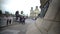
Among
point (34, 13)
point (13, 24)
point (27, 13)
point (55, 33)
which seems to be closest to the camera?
point (55, 33)

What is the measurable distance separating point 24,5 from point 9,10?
0.15 metres

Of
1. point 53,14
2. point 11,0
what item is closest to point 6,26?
point 11,0

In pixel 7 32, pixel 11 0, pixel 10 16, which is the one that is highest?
pixel 11 0

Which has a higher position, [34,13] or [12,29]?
[34,13]

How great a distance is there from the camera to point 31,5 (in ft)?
2.81

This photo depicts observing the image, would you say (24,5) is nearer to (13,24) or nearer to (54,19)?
(13,24)

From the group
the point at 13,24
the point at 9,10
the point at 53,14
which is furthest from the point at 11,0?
the point at 53,14

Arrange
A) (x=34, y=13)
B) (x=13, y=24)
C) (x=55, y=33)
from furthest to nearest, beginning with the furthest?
1. (x=13, y=24)
2. (x=34, y=13)
3. (x=55, y=33)

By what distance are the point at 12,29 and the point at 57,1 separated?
0.66 meters

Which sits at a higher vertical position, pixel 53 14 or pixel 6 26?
pixel 53 14

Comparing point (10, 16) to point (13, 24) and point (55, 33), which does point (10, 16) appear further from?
point (55, 33)

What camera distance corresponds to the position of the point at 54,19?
16.5 inches

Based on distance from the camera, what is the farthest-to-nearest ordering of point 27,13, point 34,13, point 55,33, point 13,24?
point 13,24, point 27,13, point 34,13, point 55,33

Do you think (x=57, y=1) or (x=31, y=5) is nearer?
(x=57, y=1)
